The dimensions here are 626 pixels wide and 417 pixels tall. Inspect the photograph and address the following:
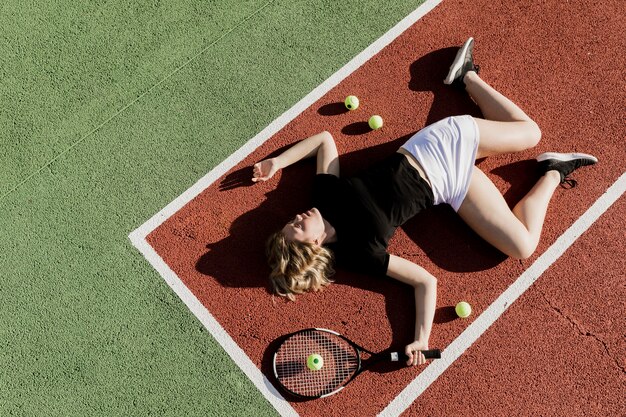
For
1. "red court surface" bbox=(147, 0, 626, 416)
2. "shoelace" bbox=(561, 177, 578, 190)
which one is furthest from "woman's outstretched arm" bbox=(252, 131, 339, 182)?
"shoelace" bbox=(561, 177, 578, 190)

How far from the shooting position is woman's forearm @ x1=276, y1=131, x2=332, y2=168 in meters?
5.83

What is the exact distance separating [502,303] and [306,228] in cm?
212

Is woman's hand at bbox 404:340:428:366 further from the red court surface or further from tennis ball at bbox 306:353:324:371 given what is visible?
tennis ball at bbox 306:353:324:371

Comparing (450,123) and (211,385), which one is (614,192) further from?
(211,385)

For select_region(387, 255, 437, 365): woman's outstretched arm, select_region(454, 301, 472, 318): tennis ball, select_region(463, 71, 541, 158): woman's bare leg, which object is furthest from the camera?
select_region(463, 71, 541, 158): woman's bare leg

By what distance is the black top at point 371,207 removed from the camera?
5.38 metres

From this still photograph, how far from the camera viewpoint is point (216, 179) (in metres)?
5.96

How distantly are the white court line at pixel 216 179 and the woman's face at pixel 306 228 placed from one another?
108 cm

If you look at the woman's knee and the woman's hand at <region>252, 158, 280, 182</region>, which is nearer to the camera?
the woman's knee

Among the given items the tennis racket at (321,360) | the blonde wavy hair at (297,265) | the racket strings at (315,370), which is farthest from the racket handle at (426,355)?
the blonde wavy hair at (297,265)

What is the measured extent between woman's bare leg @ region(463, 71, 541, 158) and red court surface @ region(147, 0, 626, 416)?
0.66ft

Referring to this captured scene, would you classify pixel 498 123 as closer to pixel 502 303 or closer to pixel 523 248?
pixel 523 248

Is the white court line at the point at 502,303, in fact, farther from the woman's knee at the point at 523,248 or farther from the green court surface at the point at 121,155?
the green court surface at the point at 121,155

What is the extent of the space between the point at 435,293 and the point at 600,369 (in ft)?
5.66
